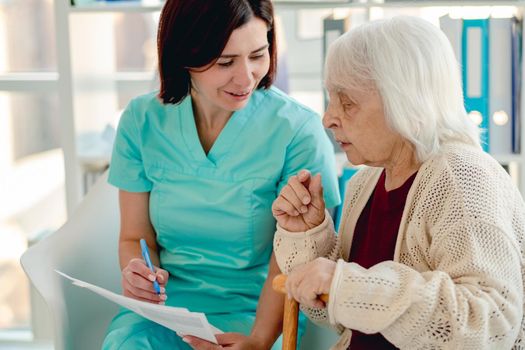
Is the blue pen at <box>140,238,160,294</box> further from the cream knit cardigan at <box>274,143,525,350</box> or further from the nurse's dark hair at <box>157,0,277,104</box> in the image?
the cream knit cardigan at <box>274,143,525,350</box>

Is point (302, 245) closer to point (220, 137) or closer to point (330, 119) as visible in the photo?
point (330, 119)

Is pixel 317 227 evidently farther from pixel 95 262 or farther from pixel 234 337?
pixel 95 262

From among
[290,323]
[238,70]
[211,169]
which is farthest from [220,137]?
[290,323]

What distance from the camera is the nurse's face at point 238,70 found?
1733 mm

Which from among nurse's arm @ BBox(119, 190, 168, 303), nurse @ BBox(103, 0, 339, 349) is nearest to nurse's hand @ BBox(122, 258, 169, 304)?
nurse @ BBox(103, 0, 339, 349)

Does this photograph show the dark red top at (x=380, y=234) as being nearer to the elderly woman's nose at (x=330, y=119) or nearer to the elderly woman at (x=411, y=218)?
the elderly woman at (x=411, y=218)

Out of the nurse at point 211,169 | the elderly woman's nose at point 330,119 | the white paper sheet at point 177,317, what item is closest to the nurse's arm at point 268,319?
the nurse at point 211,169

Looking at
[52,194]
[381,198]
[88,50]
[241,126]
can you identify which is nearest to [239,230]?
[241,126]

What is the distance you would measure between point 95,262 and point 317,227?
0.67 m

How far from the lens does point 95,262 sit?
2.04m

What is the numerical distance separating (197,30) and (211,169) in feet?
1.03

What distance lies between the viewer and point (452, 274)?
53.4 inches

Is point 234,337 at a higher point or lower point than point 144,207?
lower

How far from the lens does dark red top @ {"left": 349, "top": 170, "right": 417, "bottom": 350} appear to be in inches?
60.4
